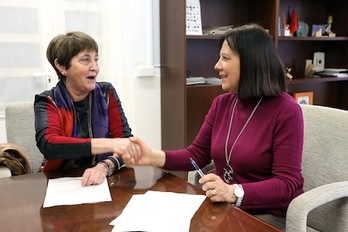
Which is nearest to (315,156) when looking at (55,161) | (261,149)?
(261,149)

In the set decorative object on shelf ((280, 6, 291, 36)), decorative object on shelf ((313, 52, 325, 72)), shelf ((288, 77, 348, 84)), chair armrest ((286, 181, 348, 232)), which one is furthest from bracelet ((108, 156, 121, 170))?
decorative object on shelf ((313, 52, 325, 72))

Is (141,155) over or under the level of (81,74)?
under

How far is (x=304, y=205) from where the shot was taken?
122 centimetres

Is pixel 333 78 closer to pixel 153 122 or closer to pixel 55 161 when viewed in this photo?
pixel 153 122

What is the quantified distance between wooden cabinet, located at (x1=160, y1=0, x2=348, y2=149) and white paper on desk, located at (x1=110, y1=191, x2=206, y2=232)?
1.61 meters

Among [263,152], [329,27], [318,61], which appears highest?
[329,27]

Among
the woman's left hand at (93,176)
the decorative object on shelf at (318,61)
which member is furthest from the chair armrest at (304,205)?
the decorative object on shelf at (318,61)

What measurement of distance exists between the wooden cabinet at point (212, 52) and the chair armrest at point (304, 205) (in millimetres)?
1623

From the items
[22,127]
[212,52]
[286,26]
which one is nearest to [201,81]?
[212,52]

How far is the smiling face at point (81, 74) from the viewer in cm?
172

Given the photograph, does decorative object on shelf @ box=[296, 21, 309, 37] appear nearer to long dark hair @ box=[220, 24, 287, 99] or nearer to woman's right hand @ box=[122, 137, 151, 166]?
long dark hair @ box=[220, 24, 287, 99]

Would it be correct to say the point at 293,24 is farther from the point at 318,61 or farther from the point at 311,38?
the point at 318,61

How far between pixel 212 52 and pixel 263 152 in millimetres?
1961

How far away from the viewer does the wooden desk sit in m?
1.06
